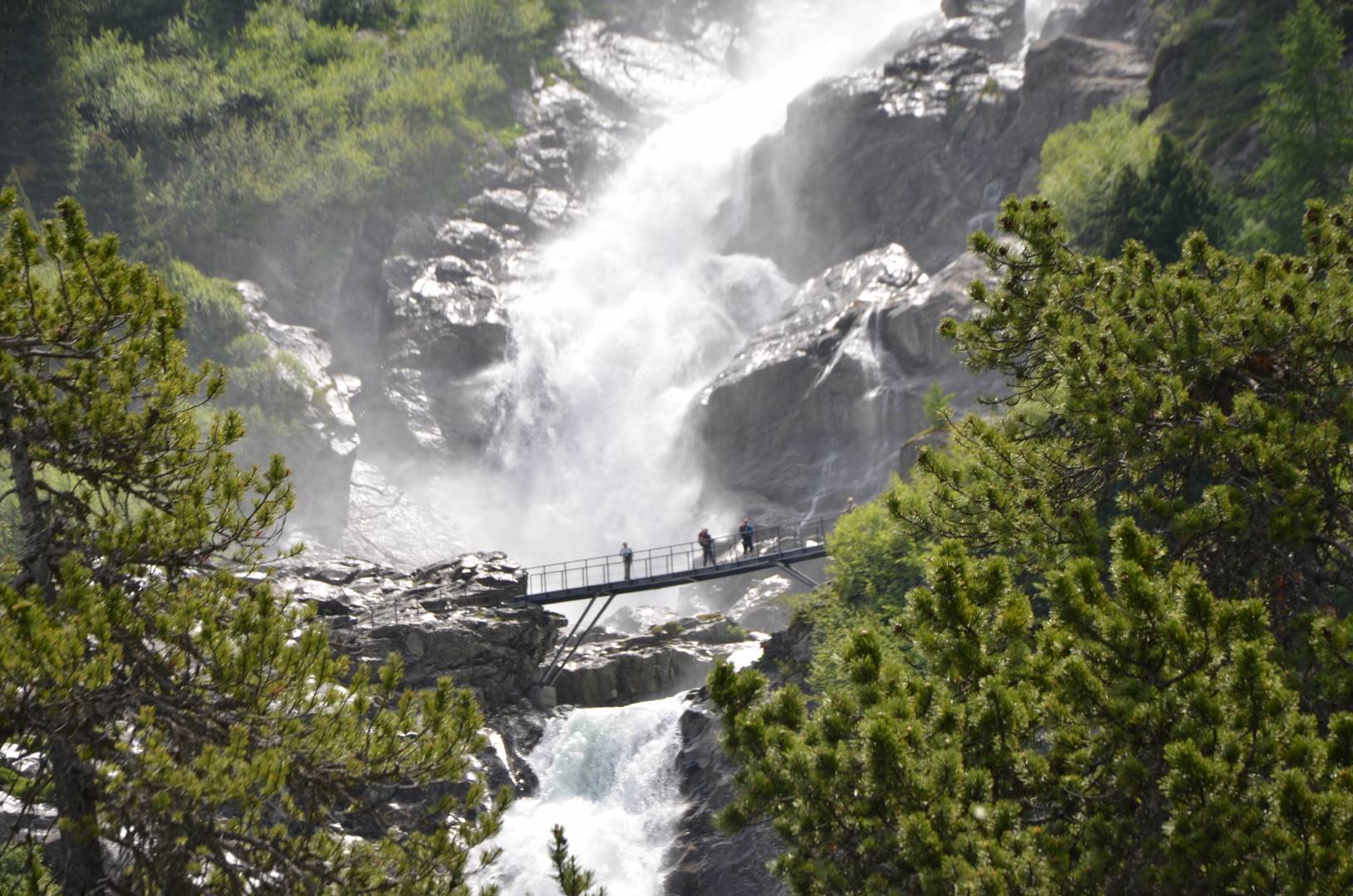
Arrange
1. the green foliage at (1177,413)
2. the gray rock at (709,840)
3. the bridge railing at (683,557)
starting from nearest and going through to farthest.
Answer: the green foliage at (1177,413) → the gray rock at (709,840) → the bridge railing at (683,557)

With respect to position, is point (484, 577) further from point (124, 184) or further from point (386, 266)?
point (124, 184)

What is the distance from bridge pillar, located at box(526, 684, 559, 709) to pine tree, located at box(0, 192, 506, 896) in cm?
2396

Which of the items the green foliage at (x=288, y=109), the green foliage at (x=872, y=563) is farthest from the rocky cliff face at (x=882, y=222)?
the green foliage at (x=288, y=109)

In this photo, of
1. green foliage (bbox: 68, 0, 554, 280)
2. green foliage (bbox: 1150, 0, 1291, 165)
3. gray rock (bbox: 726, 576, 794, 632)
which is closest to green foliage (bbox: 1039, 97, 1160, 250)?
green foliage (bbox: 1150, 0, 1291, 165)

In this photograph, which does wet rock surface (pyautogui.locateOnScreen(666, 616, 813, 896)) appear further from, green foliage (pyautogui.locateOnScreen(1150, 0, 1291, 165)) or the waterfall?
green foliage (pyautogui.locateOnScreen(1150, 0, 1291, 165))

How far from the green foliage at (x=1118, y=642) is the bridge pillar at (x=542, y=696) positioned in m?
24.5

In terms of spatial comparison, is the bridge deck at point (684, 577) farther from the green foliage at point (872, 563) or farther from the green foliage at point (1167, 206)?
the green foliage at point (1167, 206)

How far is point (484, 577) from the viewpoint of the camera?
3456cm

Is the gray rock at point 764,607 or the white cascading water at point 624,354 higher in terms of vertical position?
the white cascading water at point 624,354

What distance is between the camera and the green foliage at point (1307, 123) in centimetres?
3050

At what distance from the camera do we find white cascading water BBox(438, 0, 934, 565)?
5491cm

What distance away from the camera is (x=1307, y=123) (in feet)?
108

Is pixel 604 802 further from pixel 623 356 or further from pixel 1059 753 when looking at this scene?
pixel 623 356

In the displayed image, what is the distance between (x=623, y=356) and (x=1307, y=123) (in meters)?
35.3
